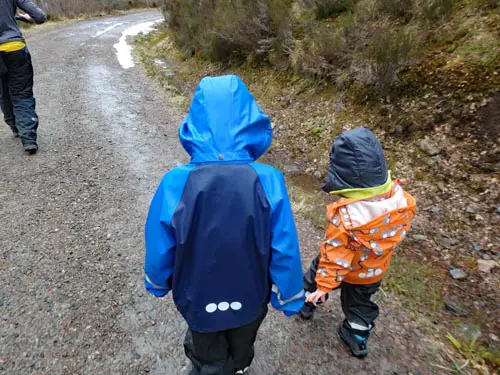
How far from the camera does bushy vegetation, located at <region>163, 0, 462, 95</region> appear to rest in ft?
14.6

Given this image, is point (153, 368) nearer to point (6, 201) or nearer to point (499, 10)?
point (6, 201)

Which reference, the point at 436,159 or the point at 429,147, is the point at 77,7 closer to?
the point at 429,147

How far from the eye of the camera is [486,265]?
9.24ft

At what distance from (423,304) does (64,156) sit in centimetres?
469

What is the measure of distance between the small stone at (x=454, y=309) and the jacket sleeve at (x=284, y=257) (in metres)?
1.56

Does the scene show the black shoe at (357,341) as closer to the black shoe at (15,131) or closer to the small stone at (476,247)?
the small stone at (476,247)

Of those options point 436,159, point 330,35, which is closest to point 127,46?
point 330,35

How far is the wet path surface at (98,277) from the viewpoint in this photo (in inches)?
88.0

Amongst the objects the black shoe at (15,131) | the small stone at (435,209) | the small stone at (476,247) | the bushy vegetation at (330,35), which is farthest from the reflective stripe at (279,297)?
the black shoe at (15,131)

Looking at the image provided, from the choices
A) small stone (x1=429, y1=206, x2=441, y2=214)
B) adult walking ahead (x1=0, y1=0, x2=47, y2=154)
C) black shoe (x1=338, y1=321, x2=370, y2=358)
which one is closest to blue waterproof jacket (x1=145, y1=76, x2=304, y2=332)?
black shoe (x1=338, y1=321, x2=370, y2=358)

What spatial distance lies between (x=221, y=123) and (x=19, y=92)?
14.3 feet

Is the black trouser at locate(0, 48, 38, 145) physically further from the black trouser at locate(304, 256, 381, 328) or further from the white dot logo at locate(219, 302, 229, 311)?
the black trouser at locate(304, 256, 381, 328)

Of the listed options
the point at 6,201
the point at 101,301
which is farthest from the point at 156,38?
the point at 101,301

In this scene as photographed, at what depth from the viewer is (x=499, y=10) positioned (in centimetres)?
407
